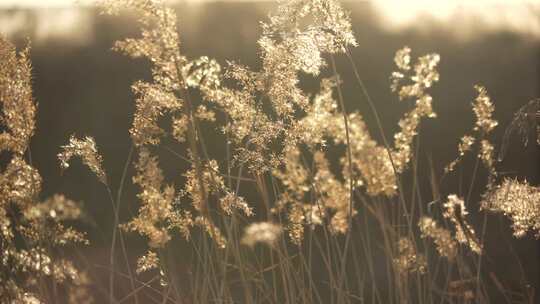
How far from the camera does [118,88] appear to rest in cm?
431

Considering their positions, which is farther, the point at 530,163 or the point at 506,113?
the point at 506,113

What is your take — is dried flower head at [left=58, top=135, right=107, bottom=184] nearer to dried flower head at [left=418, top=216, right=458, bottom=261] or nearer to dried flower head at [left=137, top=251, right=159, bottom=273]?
dried flower head at [left=137, top=251, right=159, bottom=273]

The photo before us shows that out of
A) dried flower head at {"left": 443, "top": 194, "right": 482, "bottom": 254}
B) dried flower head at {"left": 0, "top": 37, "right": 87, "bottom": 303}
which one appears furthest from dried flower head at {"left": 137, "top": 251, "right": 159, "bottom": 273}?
dried flower head at {"left": 443, "top": 194, "right": 482, "bottom": 254}

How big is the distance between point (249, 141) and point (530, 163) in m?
2.98

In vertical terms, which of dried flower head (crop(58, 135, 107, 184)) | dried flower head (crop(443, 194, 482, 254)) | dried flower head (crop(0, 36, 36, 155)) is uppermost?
dried flower head (crop(0, 36, 36, 155))

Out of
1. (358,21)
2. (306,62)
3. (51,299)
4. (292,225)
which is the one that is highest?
(358,21)

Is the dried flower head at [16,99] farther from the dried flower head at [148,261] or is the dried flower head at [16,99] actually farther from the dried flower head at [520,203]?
the dried flower head at [520,203]

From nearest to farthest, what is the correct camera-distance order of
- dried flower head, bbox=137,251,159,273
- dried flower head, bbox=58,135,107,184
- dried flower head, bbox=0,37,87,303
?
dried flower head, bbox=0,37,87,303
dried flower head, bbox=58,135,107,184
dried flower head, bbox=137,251,159,273

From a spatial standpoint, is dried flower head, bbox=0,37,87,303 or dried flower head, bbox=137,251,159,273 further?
dried flower head, bbox=137,251,159,273

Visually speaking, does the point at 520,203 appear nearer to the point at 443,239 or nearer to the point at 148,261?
the point at 443,239

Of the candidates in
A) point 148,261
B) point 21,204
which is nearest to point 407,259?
point 148,261

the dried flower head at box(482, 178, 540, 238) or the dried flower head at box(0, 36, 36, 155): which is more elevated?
the dried flower head at box(0, 36, 36, 155)

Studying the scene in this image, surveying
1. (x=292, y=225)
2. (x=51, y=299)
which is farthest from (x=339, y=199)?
(x=51, y=299)

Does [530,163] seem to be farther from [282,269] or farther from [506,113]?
[282,269]
